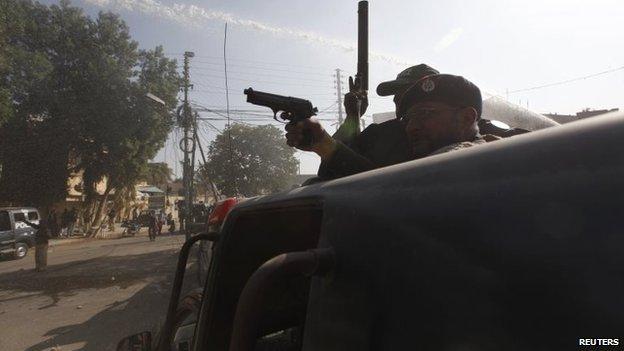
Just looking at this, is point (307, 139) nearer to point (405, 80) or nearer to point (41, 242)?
point (405, 80)

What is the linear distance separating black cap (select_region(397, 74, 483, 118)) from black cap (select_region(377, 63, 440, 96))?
765 mm

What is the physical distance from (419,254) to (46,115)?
27.1 meters

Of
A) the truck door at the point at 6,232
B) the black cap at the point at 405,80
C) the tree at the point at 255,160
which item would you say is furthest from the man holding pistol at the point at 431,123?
the tree at the point at 255,160

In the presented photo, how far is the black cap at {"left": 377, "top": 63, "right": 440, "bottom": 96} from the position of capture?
2660 mm

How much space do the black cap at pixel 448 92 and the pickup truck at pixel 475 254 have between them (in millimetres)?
1142

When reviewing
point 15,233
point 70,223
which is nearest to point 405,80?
point 15,233

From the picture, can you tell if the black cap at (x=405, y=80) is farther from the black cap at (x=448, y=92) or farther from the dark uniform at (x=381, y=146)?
the black cap at (x=448, y=92)

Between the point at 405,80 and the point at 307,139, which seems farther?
the point at 405,80

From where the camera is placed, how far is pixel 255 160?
43.4 metres

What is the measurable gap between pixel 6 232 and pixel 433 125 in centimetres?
1661

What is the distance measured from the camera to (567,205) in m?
0.52

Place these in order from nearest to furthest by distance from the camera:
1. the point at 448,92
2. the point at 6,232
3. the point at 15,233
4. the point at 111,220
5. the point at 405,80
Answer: the point at 448,92, the point at 405,80, the point at 6,232, the point at 15,233, the point at 111,220

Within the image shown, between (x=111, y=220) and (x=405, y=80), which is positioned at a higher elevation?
(x=405, y=80)

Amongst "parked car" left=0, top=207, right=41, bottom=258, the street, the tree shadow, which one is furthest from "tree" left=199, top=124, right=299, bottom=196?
the street
